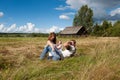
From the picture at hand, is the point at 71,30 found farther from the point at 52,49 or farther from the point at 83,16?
the point at 52,49

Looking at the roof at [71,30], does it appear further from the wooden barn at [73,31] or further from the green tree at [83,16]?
the green tree at [83,16]

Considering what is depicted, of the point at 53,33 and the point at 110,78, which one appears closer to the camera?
the point at 110,78

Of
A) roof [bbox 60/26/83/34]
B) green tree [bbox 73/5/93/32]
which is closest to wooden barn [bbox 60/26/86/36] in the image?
roof [bbox 60/26/83/34]

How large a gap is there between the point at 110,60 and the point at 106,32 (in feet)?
6.12

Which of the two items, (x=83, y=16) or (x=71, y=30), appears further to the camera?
(x=83, y=16)

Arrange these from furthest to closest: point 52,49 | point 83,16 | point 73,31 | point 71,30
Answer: point 83,16 → point 71,30 → point 73,31 → point 52,49

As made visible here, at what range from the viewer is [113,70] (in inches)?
171

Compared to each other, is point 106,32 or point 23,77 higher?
point 106,32

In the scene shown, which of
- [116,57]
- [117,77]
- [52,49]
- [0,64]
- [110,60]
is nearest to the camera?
[117,77]

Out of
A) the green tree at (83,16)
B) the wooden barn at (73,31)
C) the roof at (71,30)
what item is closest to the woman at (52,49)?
the wooden barn at (73,31)

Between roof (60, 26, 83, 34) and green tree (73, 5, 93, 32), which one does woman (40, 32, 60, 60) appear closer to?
roof (60, 26, 83, 34)

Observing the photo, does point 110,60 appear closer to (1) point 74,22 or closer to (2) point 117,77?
(2) point 117,77

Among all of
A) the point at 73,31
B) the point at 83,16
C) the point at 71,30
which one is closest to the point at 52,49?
the point at 73,31

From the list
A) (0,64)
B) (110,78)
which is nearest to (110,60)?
(110,78)
